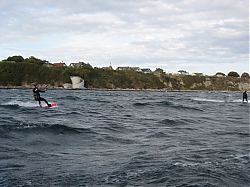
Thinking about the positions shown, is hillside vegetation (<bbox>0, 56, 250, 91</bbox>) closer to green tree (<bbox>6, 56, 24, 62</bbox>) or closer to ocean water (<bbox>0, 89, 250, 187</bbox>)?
green tree (<bbox>6, 56, 24, 62</bbox>)

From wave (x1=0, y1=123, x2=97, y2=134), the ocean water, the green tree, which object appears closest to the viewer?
the ocean water

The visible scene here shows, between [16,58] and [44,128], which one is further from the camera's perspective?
[16,58]

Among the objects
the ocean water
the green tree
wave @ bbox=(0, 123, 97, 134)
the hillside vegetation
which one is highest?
the green tree

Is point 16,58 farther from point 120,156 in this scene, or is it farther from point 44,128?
point 120,156

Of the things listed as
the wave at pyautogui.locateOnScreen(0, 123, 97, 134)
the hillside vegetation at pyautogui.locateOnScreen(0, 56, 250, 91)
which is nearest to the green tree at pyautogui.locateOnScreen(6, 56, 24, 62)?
the hillside vegetation at pyautogui.locateOnScreen(0, 56, 250, 91)

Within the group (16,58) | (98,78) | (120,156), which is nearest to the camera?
(120,156)

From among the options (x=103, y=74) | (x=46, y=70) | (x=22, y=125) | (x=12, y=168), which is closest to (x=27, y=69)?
(x=46, y=70)

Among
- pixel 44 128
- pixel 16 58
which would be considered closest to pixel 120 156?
pixel 44 128

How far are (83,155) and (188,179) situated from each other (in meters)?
4.26

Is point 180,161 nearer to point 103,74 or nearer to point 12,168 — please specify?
point 12,168

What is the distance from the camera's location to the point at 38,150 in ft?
41.8

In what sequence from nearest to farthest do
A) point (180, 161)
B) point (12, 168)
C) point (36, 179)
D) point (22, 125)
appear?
point (36, 179), point (12, 168), point (180, 161), point (22, 125)

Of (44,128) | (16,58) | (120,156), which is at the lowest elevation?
(120,156)

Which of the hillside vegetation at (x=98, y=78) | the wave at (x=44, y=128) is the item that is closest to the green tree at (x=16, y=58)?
the hillside vegetation at (x=98, y=78)
